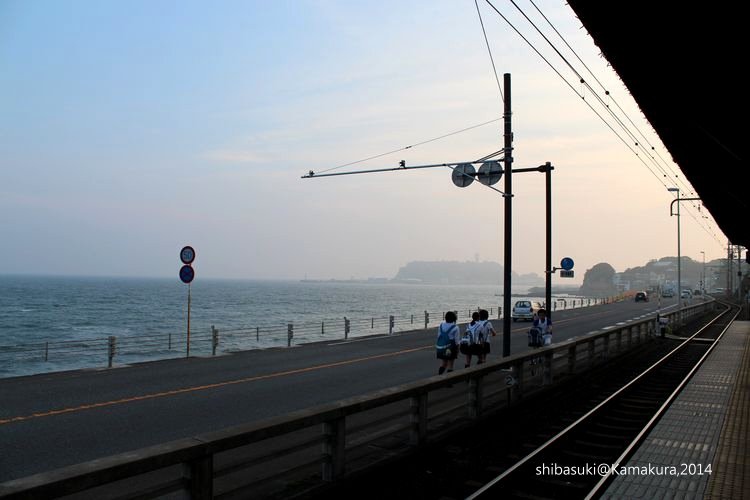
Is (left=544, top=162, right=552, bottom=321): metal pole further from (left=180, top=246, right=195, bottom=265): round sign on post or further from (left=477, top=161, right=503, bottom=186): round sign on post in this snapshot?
(left=180, top=246, right=195, bottom=265): round sign on post

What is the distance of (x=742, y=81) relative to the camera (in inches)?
301

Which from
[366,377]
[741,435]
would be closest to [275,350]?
[366,377]

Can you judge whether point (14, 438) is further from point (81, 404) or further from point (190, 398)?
point (190, 398)

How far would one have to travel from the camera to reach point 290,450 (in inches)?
221

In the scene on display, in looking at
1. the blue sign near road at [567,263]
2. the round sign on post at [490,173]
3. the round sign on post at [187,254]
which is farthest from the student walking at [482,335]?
the round sign on post at [187,254]

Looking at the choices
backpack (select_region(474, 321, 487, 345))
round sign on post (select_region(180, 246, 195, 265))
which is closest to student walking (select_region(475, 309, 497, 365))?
backpack (select_region(474, 321, 487, 345))

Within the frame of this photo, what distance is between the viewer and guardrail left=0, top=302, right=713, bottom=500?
397 cm

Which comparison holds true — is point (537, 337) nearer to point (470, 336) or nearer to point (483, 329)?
point (483, 329)

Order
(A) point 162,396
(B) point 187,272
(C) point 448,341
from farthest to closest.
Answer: (B) point 187,272, (C) point 448,341, (A) point 162,396

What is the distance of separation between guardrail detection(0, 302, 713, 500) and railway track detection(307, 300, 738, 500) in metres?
0.30

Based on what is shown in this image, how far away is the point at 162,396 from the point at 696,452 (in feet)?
34.6

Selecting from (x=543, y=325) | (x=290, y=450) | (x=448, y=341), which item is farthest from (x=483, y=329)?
(x=290, y=450)

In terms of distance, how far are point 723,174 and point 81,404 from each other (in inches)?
616

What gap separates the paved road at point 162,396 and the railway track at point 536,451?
4.22m
